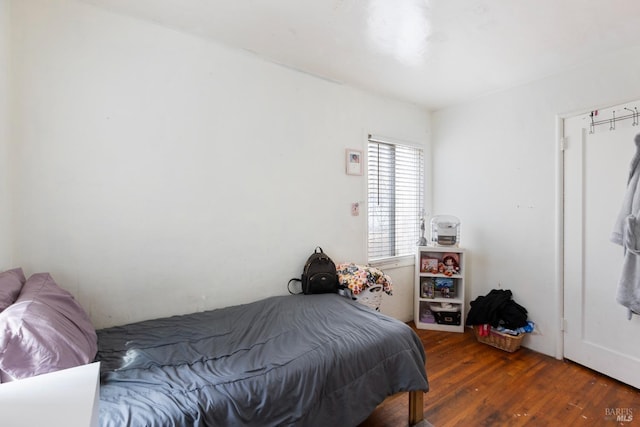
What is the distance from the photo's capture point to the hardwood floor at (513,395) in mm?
1762

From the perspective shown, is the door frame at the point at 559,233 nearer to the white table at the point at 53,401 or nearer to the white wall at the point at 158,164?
the white wall at the point at 158,164

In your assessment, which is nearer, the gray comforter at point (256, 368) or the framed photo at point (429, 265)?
the gray comforter at point (256, 368)

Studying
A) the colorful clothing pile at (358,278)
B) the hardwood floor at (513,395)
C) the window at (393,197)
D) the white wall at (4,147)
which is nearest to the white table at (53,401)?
the white wall at (4,147)

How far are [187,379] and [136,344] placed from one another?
51cm

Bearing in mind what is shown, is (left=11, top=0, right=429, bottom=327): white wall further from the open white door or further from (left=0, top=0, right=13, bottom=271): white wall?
the open white door

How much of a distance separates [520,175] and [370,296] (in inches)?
74.3

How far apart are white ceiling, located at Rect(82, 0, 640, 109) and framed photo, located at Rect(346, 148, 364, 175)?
27.6 inches

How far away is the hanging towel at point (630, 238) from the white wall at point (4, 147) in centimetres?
376

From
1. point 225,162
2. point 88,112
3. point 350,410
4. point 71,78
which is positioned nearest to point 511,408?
point 350,410

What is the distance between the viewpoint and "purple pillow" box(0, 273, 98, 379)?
91 cm

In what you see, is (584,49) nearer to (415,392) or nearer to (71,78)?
(415,392)

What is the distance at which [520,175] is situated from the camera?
8.99ft

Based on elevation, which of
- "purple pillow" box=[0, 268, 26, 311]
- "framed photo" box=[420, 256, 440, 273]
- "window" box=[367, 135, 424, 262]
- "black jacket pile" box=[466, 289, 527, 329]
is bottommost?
"black jacket pile" box=[466, 289, 527, 329]

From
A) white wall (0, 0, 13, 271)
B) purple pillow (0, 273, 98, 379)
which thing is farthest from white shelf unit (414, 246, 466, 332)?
white wall (0, 0, 13, 271)
